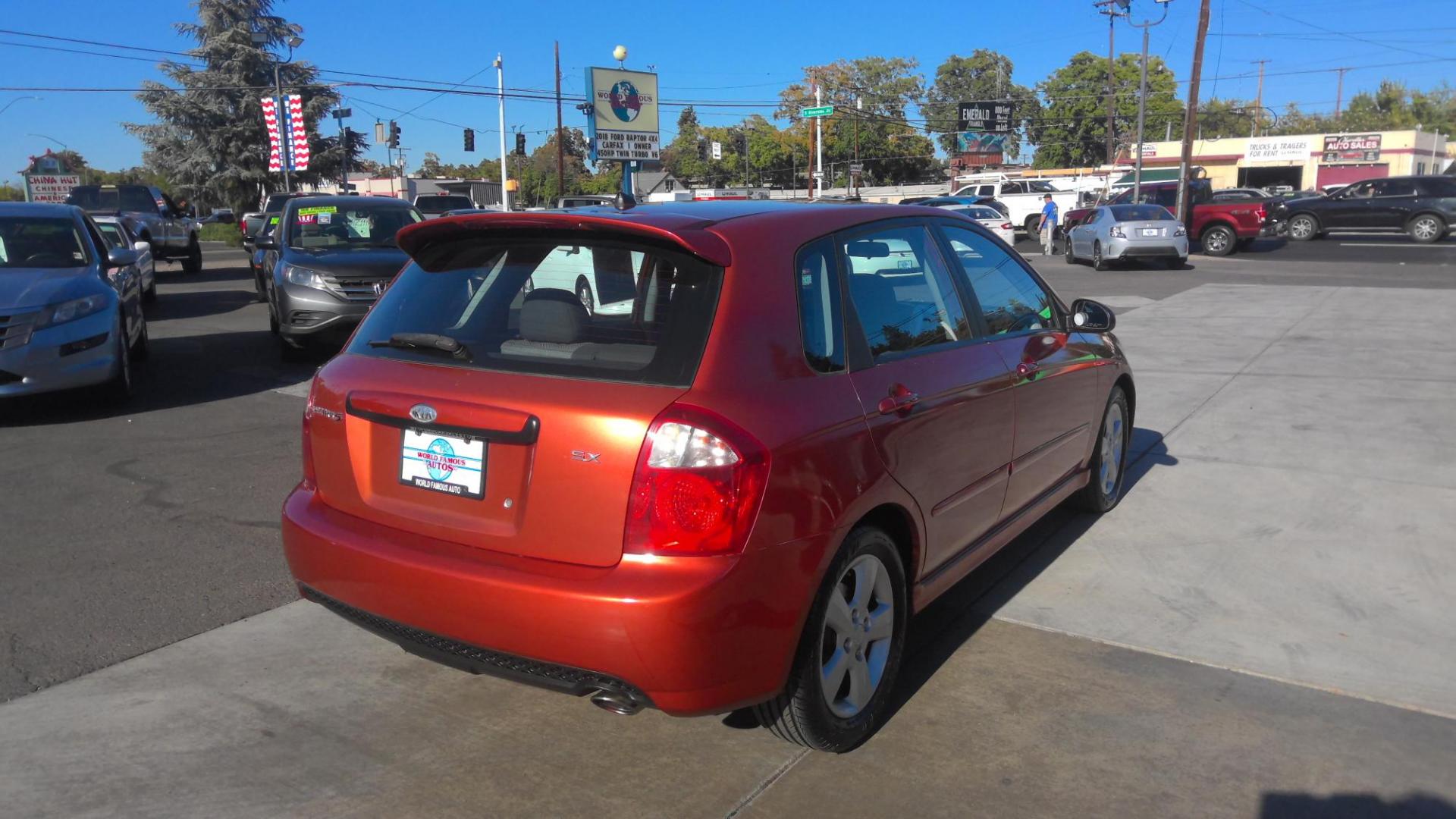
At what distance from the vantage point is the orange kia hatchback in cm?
282

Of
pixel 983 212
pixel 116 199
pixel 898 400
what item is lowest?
pixel 898 400

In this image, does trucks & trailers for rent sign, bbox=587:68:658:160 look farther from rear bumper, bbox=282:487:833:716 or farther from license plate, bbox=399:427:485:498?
rear bumper, bbox=282:487:833:716

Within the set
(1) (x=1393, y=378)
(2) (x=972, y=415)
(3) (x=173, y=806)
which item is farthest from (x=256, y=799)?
(1) (x=1393, y=378)

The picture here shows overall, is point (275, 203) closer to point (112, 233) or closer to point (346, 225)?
point (112, 233)

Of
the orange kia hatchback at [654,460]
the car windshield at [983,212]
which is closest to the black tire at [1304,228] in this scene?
the car windshield at [983,212]

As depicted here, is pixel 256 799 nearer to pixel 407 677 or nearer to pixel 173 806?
pixel 173 806

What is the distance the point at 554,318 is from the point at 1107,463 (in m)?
3.64

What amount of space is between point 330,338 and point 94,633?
6.96m

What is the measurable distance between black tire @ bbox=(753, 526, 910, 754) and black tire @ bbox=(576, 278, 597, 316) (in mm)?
1023

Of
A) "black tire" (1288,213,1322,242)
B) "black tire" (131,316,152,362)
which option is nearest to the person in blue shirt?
"black tire" (1288,213,1322,242)

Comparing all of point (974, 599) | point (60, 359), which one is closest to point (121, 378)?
point (60, 359)

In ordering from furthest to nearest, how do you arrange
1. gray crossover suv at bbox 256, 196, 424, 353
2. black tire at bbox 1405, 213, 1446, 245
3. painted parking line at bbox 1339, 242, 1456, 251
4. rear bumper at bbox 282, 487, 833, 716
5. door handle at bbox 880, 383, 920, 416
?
black tire at bbox 1405, 213, 1446, 245
painted parking line at bbox 1339, 242, 1456, 251
gray crossover suv at bbox 256, 196, 424, 353
door handle at bbox 880, 383, 920, 416
rear bumper at bbox 282, 487, 833, 716

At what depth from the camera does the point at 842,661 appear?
3.31 m

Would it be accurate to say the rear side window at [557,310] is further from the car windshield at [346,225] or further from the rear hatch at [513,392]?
the car windshield at [346,225]
